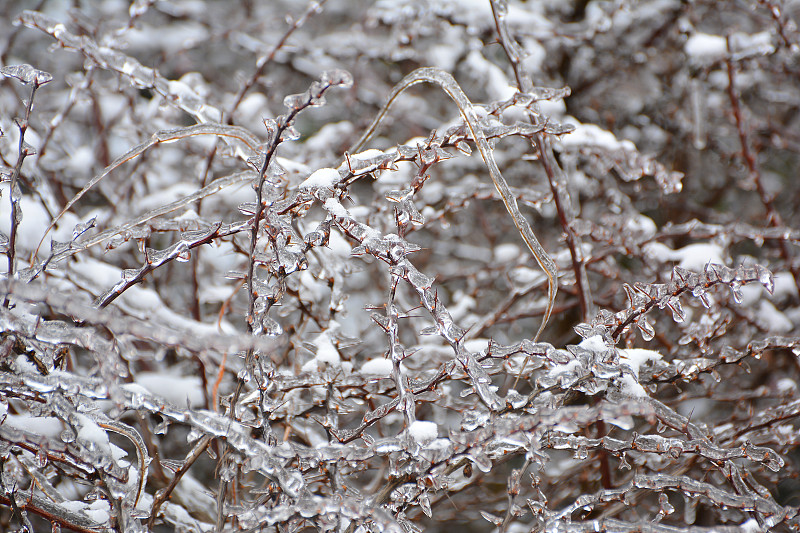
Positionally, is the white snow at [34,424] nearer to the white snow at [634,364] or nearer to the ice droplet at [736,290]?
the white snow at [634,364]

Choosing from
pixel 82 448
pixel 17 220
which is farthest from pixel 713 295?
pixel 17 220

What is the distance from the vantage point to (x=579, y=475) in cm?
165

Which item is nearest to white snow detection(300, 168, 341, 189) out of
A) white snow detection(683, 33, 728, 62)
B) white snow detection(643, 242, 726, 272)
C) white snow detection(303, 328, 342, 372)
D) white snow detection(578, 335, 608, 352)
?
white snow detection(303, 328, 342, 372)

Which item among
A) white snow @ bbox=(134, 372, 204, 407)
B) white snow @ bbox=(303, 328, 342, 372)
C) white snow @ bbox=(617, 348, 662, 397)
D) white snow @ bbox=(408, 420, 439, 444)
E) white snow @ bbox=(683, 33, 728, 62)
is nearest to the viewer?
white snow @ bbox=(408, 420, 439, 444)

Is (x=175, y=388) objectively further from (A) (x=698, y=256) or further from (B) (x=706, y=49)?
(B) (x=706, y=49)

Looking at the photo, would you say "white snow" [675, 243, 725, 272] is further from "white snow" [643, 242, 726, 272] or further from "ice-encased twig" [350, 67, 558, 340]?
"ice-encased twig" [350, 67, 558, 340]

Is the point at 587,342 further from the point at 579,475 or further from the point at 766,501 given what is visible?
the point at 579,475

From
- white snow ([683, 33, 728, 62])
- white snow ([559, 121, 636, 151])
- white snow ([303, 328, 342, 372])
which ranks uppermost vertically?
white snow ([683, 33, 728, 62])

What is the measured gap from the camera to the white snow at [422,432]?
95cm

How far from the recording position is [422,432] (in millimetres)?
971

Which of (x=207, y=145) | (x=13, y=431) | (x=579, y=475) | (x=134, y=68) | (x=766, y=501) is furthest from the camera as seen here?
(x=207, y=145)

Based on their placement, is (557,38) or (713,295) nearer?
(713,295)

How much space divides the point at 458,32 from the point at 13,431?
223cm

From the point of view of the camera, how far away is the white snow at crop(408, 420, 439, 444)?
0.95m
